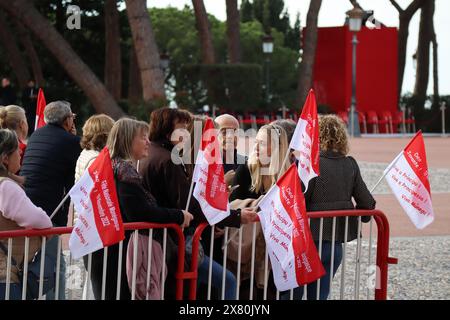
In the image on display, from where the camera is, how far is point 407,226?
14.0m

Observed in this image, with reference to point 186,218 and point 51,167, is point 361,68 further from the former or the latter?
point 186,218

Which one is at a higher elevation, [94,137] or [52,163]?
[94,137]

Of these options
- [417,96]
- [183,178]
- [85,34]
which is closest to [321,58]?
[417,96]

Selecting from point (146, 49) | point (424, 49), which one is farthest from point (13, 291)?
point (424, 49)

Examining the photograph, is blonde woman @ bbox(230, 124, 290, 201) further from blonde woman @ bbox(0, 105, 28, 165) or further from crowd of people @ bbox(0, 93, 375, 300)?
blonde woman @ bbox(0, 105, 28, 165)

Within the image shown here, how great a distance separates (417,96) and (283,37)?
37.3 meters

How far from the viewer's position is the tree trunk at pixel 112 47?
40656 millimetres

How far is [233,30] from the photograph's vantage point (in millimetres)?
43281

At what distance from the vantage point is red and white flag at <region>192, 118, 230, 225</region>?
6.75 m

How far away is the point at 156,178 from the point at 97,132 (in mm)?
1190

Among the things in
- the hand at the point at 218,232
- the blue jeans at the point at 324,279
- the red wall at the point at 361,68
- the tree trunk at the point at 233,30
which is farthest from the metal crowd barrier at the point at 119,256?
the tree trunk at the point at 233,30

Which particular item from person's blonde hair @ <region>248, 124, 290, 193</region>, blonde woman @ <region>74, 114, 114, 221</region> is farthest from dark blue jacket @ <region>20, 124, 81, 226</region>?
person's blonde hair @ <region>248, 124, 290, 193</region>
